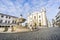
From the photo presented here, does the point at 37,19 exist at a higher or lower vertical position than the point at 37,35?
higher

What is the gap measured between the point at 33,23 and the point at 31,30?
1.38ft

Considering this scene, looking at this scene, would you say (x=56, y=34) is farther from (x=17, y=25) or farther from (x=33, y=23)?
(x=17, y=25)

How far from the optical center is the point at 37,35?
6.96 m

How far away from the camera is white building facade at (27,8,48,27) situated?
280 inches

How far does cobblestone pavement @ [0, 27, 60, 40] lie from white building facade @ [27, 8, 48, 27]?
367 mm

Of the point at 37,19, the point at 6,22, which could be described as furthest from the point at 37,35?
the point at 6,22

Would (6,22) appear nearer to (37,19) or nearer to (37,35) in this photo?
(37,19)

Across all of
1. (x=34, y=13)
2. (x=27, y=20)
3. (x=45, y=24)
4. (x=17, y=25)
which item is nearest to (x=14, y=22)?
(x=17, y=25)

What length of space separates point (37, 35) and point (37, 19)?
0.93 m

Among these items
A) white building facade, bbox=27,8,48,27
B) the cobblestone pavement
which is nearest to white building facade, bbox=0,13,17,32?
the cobblestone pavement

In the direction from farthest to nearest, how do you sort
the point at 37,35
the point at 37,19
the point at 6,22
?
the point at 6,22
the point at 37,19
the point at 37,35

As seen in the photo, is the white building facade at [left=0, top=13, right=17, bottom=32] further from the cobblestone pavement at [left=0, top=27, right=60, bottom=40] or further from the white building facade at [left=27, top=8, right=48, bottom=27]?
the white building facade at [left=27, top=8, right=48, bottom=27]

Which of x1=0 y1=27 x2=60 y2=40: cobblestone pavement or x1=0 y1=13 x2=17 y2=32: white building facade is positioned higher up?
x1=0 y1=13 x2=17 y2=32: white building facade

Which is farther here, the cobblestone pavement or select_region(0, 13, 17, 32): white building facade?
select_region(0, 13, 17, 32): white building facade
